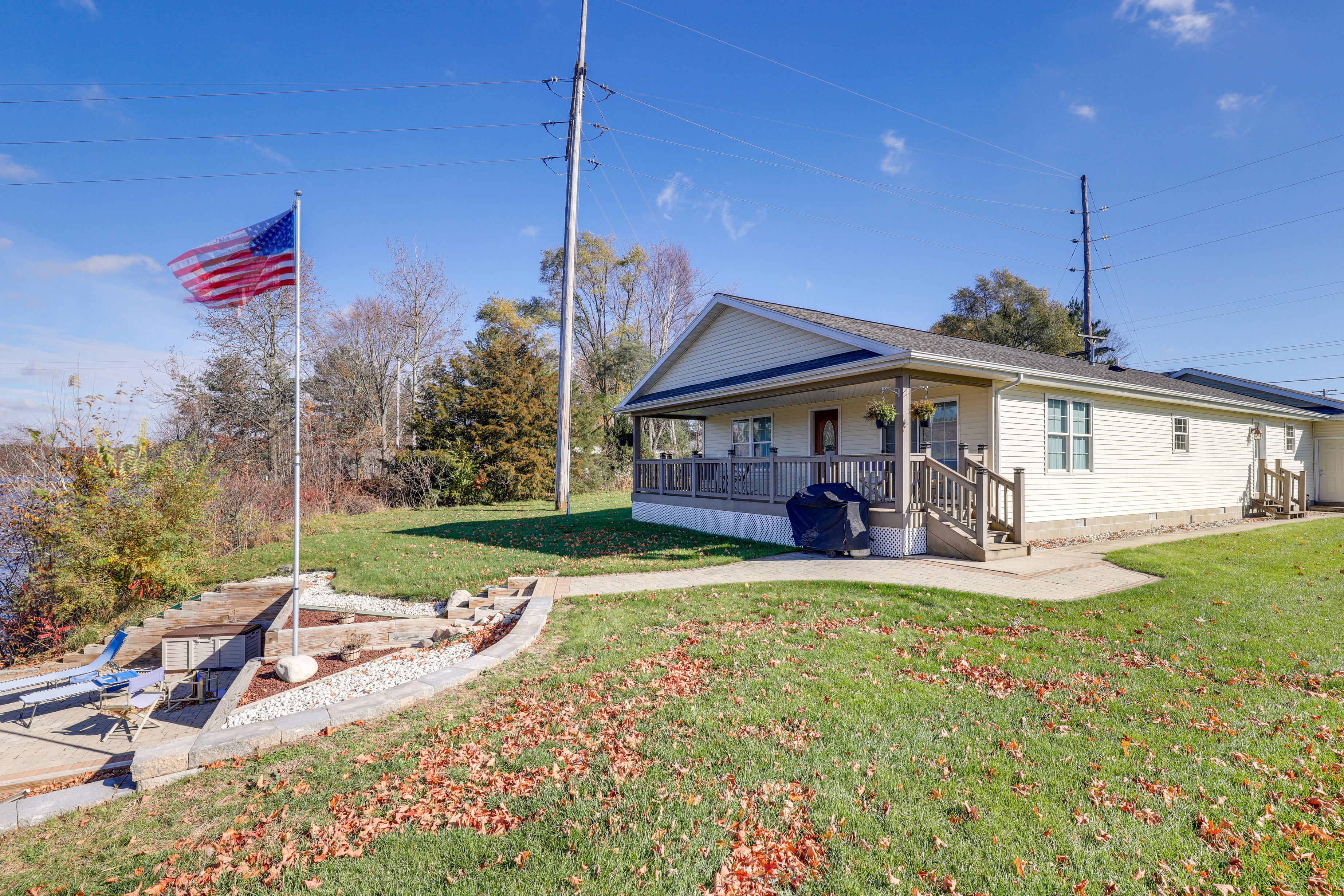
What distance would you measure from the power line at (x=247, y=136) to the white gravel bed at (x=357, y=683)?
37.9 feet

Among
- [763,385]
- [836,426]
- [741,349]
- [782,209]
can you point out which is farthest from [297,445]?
[782,209]

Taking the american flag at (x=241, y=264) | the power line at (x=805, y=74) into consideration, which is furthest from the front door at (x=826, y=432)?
the american flag at (x=241, y=264)

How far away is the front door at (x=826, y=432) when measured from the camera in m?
13.9

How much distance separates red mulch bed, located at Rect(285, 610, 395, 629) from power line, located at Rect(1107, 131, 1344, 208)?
17.0 meters

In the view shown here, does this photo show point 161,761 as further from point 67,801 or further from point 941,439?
point 941,439

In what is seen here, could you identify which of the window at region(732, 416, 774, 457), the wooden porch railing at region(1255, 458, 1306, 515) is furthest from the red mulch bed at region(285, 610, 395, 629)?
the wooden porch railing at region(1255, 458, 1306, 515)

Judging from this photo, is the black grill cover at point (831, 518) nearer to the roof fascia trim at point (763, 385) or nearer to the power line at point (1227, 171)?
the roof fascia trim at point (763, 385)

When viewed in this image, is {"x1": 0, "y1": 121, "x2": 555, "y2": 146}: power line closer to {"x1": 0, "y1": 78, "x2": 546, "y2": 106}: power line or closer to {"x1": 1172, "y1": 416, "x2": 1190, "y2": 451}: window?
{"x1": 0, "y1": 78, "x2": 546, "y2": 106}: power line

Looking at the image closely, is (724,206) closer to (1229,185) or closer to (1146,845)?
(1229,185)

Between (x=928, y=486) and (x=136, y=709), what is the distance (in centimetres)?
1074

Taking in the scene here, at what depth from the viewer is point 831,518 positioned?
10.1 meters

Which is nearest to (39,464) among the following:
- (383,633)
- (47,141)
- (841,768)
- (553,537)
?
(47,141)

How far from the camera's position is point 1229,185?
21.4m

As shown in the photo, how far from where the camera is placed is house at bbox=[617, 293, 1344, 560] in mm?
9883
